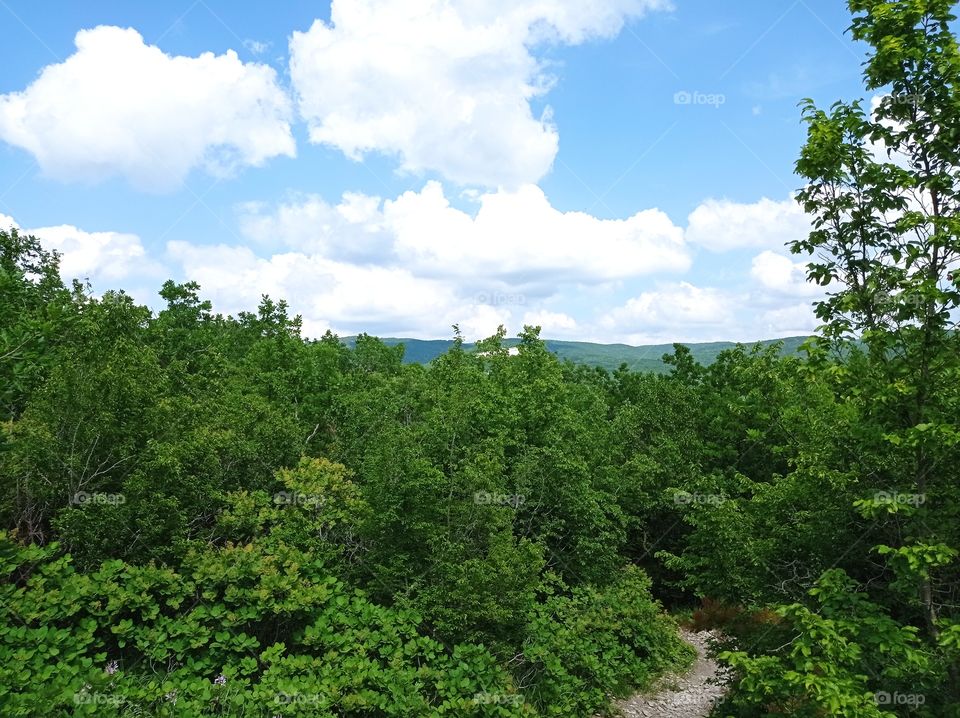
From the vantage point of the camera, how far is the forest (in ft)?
23.8

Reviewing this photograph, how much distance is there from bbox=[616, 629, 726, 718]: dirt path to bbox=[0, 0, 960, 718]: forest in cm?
41

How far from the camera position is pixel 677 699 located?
14.9m

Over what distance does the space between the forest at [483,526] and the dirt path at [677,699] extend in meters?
0.41

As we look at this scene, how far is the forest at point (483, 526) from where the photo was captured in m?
7.25

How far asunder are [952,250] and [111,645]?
13350mm

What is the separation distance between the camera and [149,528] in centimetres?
1101

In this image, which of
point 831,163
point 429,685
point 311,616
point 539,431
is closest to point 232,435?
point 311,616

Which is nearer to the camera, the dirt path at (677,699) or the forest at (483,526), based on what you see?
the forest at (483,526)

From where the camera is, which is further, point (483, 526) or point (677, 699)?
point (677, 699)

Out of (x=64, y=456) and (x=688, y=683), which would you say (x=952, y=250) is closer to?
(x=688, y=683)

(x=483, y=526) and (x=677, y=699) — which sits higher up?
(x=483, y=526)

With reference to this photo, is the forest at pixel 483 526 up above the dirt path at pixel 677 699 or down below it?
above

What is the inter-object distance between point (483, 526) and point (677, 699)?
7572 millimetres

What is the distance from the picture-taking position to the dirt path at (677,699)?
1395cm
